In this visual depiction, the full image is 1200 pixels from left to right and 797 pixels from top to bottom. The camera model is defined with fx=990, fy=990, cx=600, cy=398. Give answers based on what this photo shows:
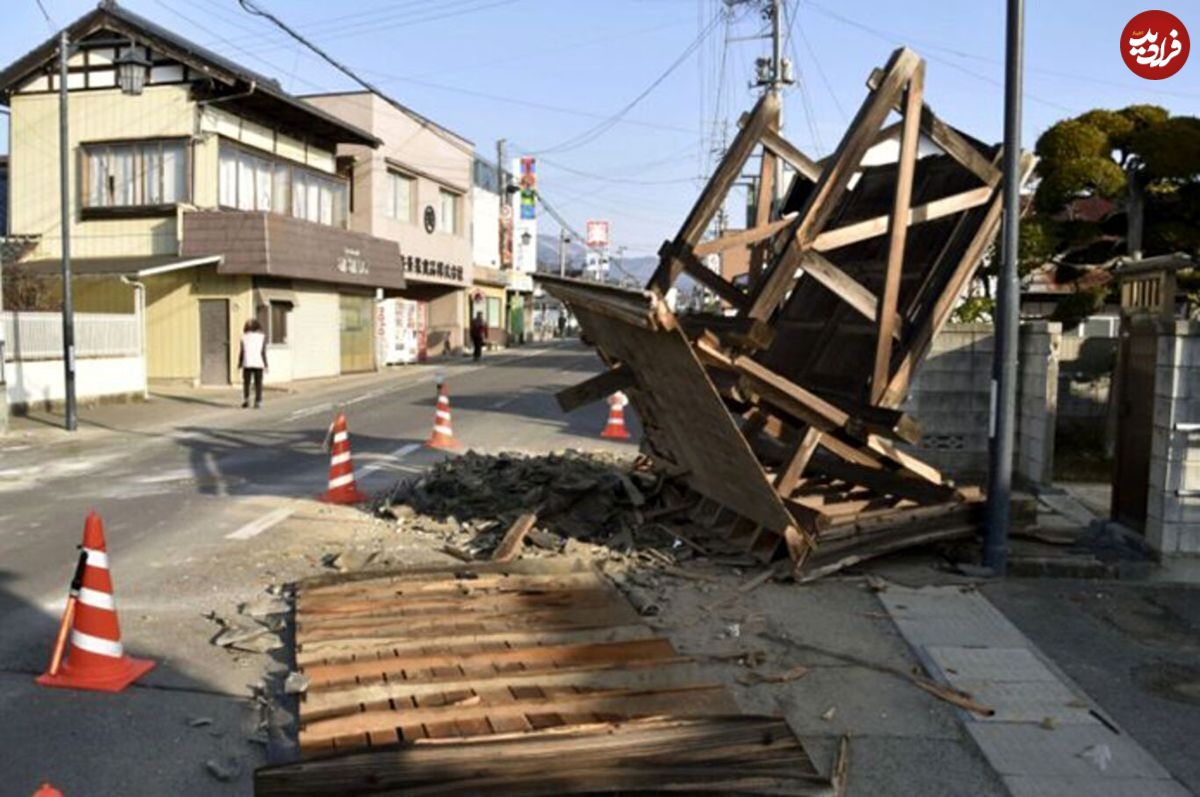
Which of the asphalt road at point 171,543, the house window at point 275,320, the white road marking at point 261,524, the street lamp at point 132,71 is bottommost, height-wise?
the asphalt road at point 171,543

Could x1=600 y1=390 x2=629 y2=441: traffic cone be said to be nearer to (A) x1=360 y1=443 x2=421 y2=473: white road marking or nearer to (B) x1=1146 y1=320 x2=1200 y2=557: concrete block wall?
(A) x1=360 y1=443 x2=421 y2=473: white road marking

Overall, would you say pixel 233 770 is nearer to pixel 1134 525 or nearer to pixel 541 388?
pixel 1134 525

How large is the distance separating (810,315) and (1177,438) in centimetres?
308

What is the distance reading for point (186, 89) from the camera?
989 inches

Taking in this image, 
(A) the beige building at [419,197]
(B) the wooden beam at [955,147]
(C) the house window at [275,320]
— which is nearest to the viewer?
(B) the wooden beam at [955,147]

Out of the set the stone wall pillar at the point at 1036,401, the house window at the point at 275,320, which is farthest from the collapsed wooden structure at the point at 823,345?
the house window at the point at 275,320

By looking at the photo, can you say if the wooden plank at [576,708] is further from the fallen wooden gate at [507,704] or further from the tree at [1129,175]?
the tree at [1129,175]

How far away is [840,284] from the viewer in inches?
277

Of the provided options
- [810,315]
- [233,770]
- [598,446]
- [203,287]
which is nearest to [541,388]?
[203,287]

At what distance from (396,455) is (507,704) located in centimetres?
974

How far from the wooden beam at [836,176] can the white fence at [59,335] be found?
14.3 m

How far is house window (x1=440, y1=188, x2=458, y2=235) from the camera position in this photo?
44.8 m

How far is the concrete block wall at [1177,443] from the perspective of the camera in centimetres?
720

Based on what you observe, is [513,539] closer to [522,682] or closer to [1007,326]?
[522,682]
